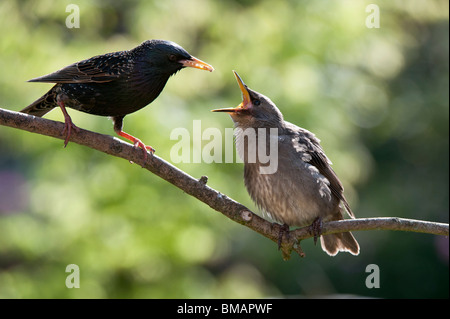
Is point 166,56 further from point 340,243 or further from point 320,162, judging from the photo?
point 340,243

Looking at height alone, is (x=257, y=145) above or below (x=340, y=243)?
above

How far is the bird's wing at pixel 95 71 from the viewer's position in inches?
124

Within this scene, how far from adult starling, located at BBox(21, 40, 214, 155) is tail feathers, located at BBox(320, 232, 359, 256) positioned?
1.90 meters

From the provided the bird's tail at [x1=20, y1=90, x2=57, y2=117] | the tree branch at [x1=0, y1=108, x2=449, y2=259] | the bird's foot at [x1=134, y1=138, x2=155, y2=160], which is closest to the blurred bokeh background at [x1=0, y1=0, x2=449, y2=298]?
the bird's tail at [x1=20, y1=90, x2=57, y2=117]

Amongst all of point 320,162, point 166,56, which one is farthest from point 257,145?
point 166,56

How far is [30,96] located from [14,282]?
2052 mm

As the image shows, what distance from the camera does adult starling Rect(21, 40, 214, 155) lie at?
118 inches

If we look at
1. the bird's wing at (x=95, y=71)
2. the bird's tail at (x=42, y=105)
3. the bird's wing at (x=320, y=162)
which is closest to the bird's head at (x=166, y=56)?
the bird's wing at (x=95, y=71)

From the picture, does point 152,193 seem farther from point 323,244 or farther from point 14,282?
point 323,244

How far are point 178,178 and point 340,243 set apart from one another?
5.71 feet

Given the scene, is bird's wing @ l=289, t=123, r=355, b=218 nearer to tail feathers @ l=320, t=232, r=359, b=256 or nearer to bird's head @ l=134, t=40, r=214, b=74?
tail feathers @ l=320, t=232, r=359, b=256

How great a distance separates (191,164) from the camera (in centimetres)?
643

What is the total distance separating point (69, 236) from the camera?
6.35 meters
